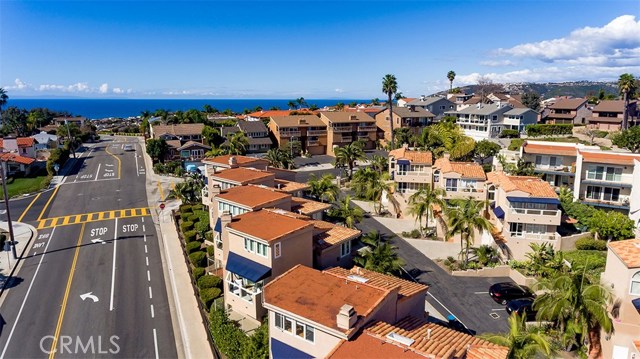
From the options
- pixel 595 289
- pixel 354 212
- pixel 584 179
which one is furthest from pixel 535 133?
pixel 595 289

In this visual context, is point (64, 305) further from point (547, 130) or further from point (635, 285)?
point (547, 130)

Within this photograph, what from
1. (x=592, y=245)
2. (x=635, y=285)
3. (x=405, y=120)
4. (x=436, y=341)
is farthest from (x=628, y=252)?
(x=405, y=120)

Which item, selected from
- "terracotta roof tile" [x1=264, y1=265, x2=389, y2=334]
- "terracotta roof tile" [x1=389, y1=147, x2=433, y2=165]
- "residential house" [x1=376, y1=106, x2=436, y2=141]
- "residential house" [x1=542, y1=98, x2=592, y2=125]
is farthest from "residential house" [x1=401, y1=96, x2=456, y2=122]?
"terracotta roof tile" [x1=264, y1=265, x2=389, y2=334]

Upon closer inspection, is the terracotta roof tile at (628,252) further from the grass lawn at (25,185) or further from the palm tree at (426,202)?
the grass lawn at (25,185)

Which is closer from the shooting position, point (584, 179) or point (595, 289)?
point (595, 289)

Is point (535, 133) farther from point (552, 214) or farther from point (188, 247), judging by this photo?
point (188, 247)

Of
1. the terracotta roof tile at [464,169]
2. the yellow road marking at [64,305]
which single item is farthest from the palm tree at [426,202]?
the yellow road marking at [64,305]
